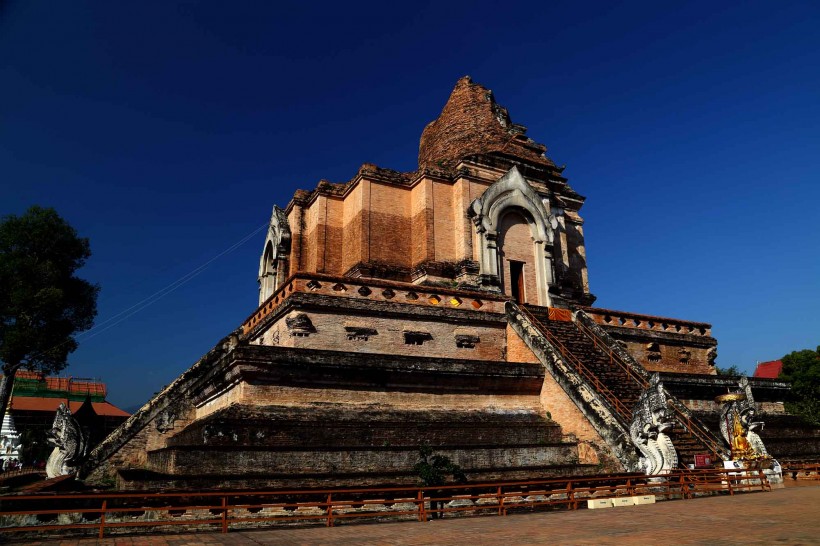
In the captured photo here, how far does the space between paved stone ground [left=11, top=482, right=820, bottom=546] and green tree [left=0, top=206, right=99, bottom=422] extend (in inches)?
814

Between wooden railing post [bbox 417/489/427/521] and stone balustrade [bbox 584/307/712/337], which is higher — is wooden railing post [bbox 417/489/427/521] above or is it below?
below

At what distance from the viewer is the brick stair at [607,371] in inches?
605

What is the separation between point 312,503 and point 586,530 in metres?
4.41

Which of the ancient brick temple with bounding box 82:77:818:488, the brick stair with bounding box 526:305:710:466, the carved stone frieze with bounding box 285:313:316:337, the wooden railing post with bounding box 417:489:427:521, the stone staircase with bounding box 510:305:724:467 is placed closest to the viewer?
the wooden railing post with bounding box 417:489:427:521

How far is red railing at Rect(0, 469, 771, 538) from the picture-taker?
9.49 metres

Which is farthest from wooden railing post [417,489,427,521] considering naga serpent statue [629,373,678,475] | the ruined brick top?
the ruined brick top

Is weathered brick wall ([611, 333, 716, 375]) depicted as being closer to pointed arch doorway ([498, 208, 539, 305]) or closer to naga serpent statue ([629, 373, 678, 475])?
pointed arch doorway ([498, 208, 539, 305])

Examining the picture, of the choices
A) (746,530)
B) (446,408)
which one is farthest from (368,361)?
(746,530)

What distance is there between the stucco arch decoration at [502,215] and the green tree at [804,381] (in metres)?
10.4

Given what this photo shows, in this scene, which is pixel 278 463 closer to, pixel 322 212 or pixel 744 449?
pixel 744 449

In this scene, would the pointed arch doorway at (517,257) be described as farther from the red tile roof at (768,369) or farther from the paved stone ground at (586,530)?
the red tile roof at (768,369)

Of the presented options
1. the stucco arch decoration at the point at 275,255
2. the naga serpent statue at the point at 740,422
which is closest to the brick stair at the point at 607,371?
the naga serpent statue at the point at 740,422

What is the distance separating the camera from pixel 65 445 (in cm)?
1488

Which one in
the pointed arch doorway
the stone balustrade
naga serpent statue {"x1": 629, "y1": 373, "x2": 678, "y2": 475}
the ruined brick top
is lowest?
naga serpent statue {"x1": 629, "y1": 373, "x2": 678, "y2": 475}
